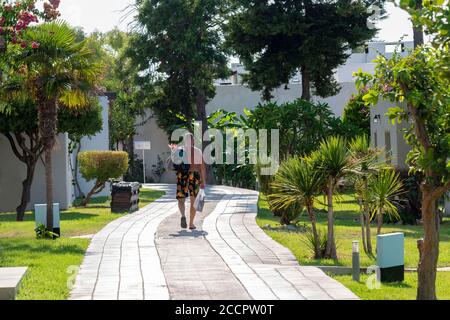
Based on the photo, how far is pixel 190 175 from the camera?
16.3 meters

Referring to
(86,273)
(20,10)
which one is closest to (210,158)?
(20,10)

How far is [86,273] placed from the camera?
428 inches

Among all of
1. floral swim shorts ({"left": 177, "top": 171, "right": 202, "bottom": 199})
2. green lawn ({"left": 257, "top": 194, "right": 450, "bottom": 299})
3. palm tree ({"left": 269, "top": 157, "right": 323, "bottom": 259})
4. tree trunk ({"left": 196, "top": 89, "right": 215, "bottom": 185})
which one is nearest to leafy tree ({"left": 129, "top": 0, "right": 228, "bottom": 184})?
tree trunk ({"left": 196, "top": 89, "right": 215, "bottom": 185})

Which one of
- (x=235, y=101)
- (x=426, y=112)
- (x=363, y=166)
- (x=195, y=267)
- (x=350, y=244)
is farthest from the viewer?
(x=235, y=101)

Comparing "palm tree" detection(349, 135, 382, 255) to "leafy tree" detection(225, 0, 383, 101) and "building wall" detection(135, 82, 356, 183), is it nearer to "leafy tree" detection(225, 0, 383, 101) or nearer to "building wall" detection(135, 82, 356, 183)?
"leafy tree" detection(225, 0, 383, 101)

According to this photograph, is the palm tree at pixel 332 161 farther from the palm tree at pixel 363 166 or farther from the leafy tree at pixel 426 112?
the leafy tree at pixel 426 112

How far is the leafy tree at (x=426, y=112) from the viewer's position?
913 centimetres

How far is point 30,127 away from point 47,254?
11625 mm

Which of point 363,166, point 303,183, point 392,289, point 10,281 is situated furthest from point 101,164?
point 10,281

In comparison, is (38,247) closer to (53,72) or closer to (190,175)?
(190,175)

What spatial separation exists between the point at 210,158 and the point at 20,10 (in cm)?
2665

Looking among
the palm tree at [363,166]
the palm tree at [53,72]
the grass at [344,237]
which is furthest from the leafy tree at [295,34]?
the palm tree at [363,166]

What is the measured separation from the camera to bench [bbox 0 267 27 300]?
875 centimetres
